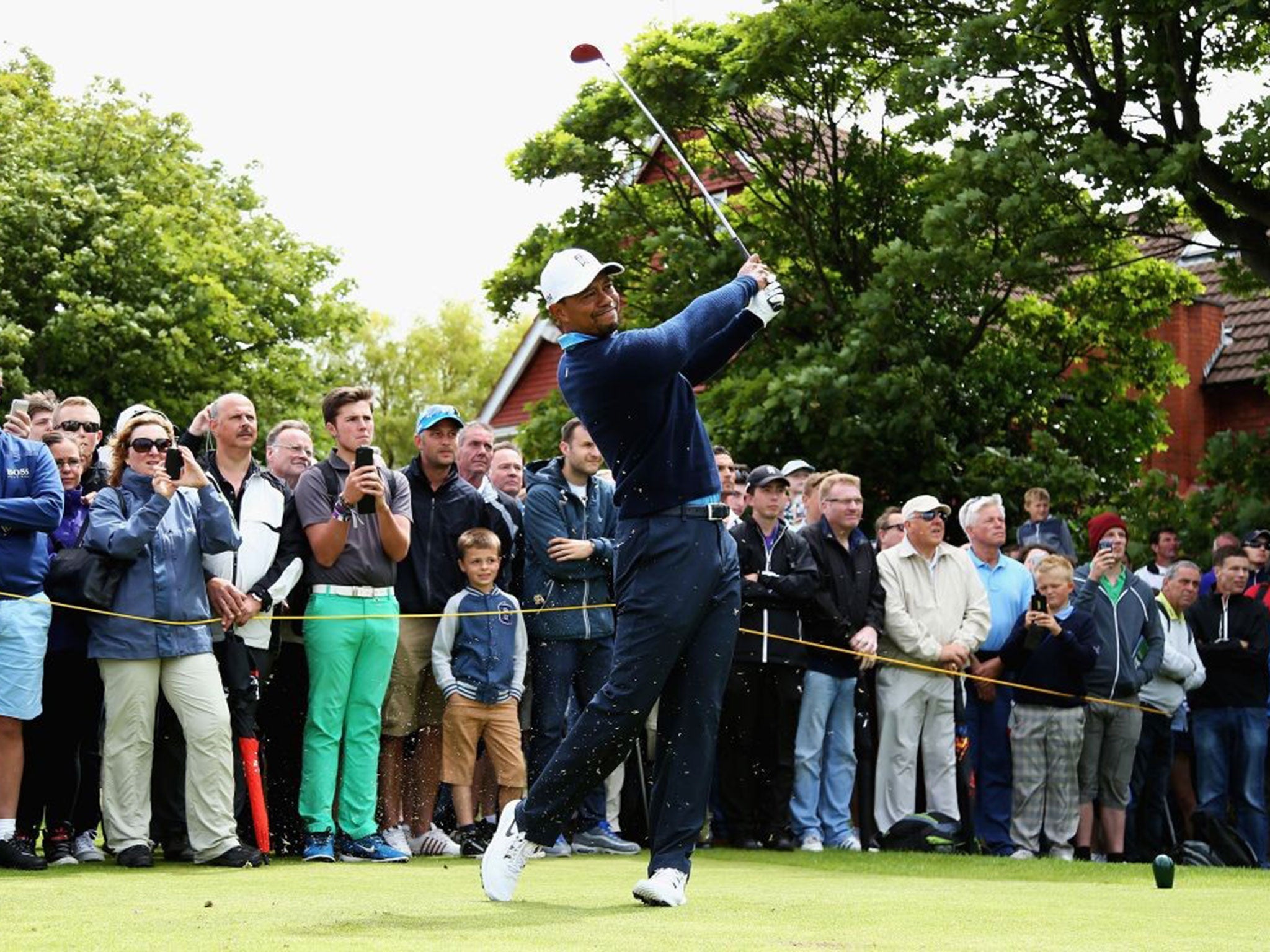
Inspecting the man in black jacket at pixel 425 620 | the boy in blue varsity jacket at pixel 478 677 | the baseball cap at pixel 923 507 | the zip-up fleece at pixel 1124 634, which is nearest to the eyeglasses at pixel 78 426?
the man in black jacket at pixel 425 620


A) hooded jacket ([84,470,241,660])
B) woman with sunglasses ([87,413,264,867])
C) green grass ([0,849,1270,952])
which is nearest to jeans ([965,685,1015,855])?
green grass ([0,849,1270,952])

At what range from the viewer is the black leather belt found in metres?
7.05

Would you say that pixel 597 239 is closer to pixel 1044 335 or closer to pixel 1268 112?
pixel 1044 335

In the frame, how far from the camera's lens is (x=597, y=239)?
29.5m

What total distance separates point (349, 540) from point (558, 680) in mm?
1638

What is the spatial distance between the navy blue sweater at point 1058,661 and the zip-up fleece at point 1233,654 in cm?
152

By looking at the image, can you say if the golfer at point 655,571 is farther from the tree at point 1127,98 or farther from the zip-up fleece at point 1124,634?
the tree at point 1127,98

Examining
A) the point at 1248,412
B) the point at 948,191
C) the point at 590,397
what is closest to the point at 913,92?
the point at 948,191

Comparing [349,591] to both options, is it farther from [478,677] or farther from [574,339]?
[574,339]

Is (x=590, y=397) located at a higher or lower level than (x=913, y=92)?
lower

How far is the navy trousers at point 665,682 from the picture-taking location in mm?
7012

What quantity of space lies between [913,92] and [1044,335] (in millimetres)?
7883

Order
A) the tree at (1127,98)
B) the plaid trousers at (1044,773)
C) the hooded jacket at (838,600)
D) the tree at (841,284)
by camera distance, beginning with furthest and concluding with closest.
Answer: the tree at (841,284) → the tree at (1127,98) → the plaid trousers at (1044,773) → the hooded jacket at (838,600)

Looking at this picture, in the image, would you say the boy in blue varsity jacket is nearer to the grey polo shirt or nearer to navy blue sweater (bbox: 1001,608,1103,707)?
the grey polo shirt
